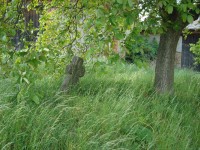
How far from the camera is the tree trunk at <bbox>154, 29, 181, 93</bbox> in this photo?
549 centimetres

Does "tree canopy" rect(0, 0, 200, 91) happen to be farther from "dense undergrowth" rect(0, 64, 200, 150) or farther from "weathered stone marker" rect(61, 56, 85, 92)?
"dense undergrowth" rect(0, 64, 200, 150)

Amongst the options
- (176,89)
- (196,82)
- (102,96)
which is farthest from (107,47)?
(196,82)

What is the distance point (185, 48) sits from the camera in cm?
1515

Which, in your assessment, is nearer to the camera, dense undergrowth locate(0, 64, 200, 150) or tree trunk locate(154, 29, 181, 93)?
dense undergrowth locate(0, 64, 200, 150)

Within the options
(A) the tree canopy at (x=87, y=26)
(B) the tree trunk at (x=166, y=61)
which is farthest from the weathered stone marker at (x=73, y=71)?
(B) the tree trunk at (x=166, y=61)

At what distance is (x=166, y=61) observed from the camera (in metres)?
5.57

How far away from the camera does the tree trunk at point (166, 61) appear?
18.0 feet

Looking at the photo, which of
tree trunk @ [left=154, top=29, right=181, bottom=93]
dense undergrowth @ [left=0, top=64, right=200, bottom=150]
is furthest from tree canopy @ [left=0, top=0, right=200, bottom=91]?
dense undergrowth @ [left=0, top=64, right=200, bottom=150]

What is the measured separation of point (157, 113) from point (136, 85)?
1758mm

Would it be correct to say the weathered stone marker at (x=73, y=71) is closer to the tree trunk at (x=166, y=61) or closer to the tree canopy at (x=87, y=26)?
the tree canopy at (x=87, y=26)

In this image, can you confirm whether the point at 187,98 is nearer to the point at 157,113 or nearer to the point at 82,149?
the point at 157,113

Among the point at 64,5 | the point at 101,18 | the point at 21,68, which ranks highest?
the point at 64,5

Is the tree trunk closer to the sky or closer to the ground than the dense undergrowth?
closer to the sky

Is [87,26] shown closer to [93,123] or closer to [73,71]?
[93,123]
